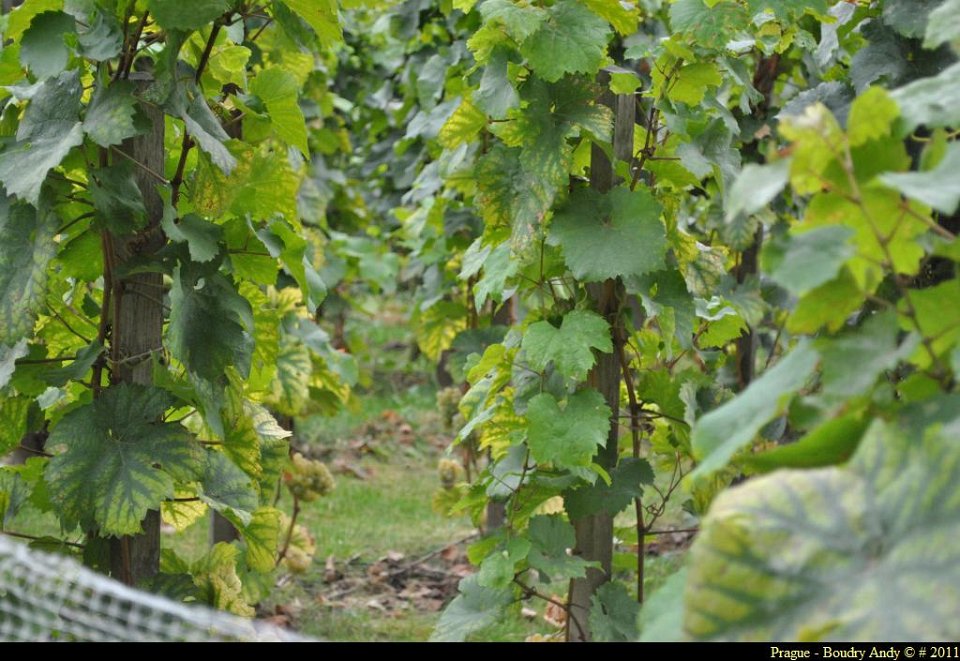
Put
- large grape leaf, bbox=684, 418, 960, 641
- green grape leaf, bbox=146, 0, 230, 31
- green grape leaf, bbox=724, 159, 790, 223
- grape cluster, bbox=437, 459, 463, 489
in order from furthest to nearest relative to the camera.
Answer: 1. grape cluster, bbox=437, 459, 463, 489
2. green grape leaf, bbox=146, 0, 230, 31
3. green grape leaf, bbox=724, 159, 790, 223
4. large grape leaf, bbox=684, 418, 960, 641

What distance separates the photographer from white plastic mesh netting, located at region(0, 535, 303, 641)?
1.08m

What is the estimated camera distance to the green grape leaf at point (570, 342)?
81.3 inches

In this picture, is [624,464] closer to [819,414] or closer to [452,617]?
[452,617]

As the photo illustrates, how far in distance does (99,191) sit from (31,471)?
2.06 ft

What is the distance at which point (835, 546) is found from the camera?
91 cm

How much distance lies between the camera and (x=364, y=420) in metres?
7.12

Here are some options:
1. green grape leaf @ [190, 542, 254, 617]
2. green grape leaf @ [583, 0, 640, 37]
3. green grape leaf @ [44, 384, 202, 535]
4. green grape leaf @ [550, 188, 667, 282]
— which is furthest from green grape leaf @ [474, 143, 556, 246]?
green grape leaf @ [190, 542, 254, 617]

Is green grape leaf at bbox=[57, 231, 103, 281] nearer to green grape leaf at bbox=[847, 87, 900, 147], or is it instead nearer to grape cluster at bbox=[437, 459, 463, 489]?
green grape leaf at bbox=[847, 87, 900, 147]

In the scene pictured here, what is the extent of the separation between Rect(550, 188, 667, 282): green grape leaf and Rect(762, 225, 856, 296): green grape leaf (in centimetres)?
98

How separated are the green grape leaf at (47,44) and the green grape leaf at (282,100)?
1.25ft

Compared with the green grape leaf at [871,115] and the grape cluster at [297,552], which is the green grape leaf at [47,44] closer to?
the green grape leaf at [871,115]

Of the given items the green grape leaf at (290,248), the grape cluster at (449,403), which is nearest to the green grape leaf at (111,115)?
the green grape leaf at (290,248)

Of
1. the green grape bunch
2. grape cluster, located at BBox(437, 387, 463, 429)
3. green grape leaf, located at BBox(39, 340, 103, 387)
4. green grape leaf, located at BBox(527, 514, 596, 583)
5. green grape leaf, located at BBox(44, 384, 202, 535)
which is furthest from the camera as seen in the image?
grape cluster, located at BBox(437, 387, 463, 429)

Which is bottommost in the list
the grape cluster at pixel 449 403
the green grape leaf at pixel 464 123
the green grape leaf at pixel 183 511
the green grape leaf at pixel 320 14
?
the grape cluster at pixel 449 403
